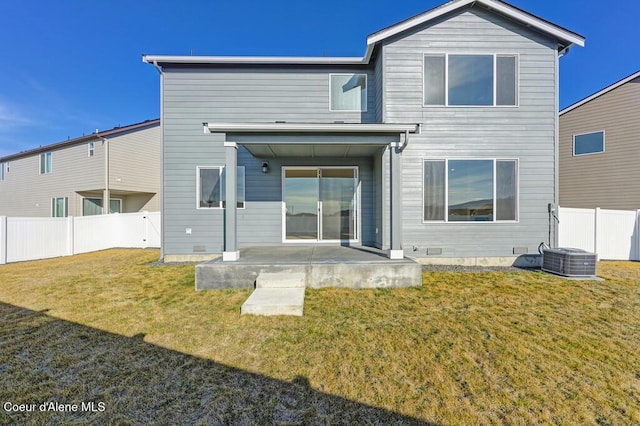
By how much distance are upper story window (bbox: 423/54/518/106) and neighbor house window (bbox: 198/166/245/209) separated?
5377 millimetres

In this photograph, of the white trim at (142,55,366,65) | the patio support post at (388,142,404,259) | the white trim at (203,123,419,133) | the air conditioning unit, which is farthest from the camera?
the white trim at (142,55,366,65)

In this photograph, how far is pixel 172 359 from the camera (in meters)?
2.68

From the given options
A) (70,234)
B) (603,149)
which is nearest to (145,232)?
(70,234)

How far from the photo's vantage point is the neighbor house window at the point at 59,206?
13977 mm

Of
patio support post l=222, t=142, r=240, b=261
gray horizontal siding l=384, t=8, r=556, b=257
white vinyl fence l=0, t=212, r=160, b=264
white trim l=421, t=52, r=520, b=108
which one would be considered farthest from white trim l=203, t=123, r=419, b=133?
white vinyl fence l=0, t=212, r=160, b=264

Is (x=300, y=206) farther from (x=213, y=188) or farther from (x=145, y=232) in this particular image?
(x=145, y=232)

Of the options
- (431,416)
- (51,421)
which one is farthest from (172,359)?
(431,416)

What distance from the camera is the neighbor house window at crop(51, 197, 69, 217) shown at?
13977 mm

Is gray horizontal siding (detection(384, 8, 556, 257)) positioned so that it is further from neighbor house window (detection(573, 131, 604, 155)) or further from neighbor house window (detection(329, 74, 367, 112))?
neighbor house window (detection(573, 131, 604, 155))

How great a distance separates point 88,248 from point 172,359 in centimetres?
977

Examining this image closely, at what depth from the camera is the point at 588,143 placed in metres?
10.5

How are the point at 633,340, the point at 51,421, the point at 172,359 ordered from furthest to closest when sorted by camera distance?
the point at 633,340
the point at 172,359
the point at 51,421

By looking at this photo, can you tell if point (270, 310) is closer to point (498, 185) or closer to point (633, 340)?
point (633, 340)

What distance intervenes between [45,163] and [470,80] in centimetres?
2093
